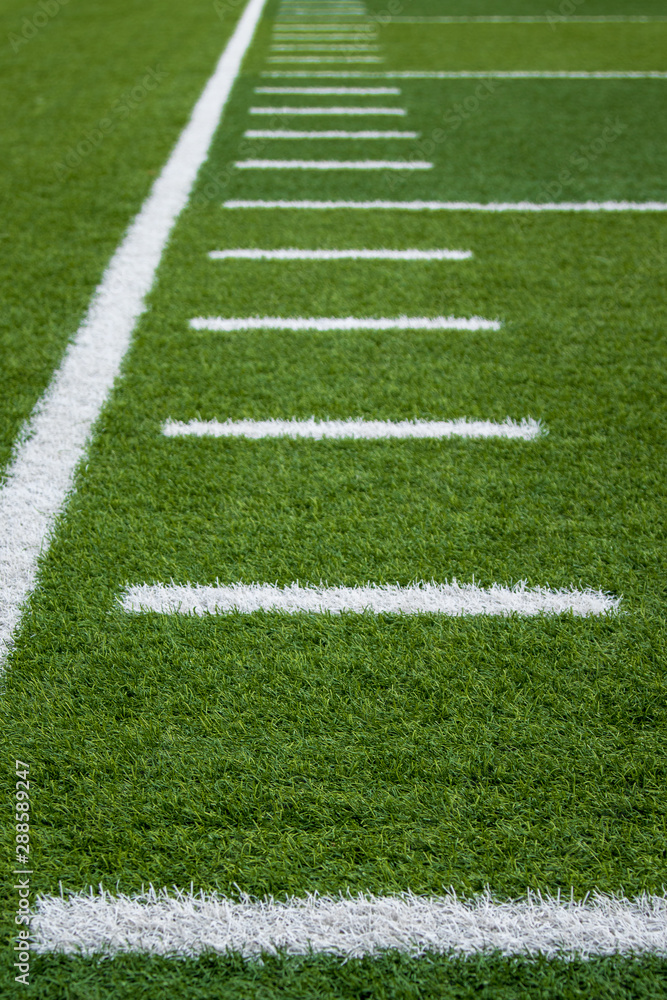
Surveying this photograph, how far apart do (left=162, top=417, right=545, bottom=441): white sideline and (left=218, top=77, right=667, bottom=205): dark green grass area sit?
2014mm

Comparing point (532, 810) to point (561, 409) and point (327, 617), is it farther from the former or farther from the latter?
point (561, 409)

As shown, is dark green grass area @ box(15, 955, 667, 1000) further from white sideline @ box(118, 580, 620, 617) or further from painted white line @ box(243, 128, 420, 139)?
painted white line @ box(243, 128, 420, 139)

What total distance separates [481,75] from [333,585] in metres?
5.83

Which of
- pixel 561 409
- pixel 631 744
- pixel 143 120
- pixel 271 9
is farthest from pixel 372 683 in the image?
pixel 271 9

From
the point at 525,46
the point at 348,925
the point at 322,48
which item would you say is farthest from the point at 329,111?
the point at 348,925

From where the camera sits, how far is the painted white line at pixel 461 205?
3.74 meters

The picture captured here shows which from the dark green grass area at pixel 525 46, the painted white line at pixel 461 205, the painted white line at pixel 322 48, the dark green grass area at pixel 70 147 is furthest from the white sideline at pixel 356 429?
the painted white line at pixel 322 48

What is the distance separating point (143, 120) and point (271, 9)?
5.62 metres

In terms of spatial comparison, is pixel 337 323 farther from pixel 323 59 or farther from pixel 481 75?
pixel 323 59

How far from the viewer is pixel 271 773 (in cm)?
140

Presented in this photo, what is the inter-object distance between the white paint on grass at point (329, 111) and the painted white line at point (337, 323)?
3.02 metres

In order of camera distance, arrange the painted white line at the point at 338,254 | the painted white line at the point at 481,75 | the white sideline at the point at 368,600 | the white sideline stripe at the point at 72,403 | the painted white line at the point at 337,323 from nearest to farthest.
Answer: the white sideline at the point at 368,600 < the white sideline stripe at the point at 72,403 < the painted white line at the point at 337,323 < the painted white line at the point at 338,254 < the painted white line at the point at 481,75

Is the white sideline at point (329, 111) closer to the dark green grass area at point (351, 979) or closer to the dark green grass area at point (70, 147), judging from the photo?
the dark green grass area at point (70, 147)

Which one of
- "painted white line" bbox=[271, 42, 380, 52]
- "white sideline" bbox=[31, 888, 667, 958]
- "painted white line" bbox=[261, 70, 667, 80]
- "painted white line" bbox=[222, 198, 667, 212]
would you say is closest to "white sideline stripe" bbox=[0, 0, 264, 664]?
"painted white line" bbox=[222, 198, 667, 212]
